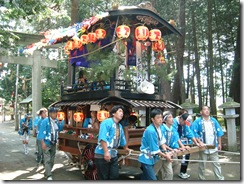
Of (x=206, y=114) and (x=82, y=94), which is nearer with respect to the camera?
(x=206, y=114)

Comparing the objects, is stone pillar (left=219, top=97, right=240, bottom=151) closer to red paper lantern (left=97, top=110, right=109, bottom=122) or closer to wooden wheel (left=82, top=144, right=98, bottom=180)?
red paper lantern (left=97, top=110, right=109, bottom=122)

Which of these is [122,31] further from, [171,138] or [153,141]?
[153,141]

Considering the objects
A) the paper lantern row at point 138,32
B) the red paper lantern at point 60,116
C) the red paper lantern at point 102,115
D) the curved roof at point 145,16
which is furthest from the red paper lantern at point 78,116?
the curved roof at point 145,16

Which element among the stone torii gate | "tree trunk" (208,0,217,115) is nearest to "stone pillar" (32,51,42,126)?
the stone torii gate

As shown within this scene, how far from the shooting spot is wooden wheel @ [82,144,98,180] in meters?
5.80

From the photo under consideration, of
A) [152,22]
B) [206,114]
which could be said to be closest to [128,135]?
[206,114]

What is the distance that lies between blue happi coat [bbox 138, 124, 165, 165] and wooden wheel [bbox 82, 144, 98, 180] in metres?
1.89

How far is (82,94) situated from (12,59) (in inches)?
173

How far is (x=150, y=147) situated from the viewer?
4.14m

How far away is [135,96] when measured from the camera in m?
6.59

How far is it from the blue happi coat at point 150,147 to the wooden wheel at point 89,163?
189cm

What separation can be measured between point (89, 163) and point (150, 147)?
228 cm

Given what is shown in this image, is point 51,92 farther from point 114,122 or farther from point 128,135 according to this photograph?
point 114,122

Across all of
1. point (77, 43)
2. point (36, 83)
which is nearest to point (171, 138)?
point (77, 43)
